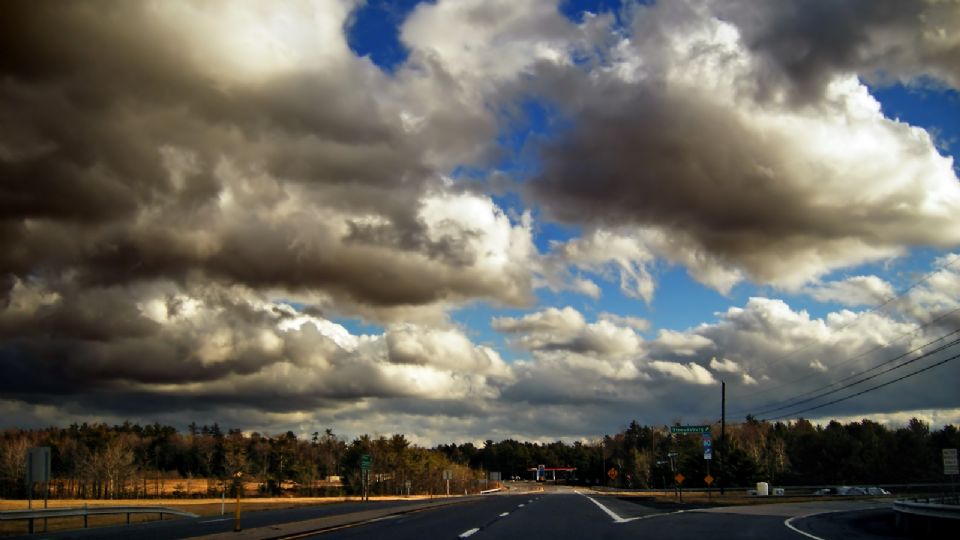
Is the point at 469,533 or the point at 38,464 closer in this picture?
the point at 469,533

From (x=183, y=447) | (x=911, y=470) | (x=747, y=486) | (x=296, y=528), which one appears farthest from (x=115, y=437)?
(x=911, y=470)

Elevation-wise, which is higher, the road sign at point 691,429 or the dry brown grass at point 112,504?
the road sign at point 691,429

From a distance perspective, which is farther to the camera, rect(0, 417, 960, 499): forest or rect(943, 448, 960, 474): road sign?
rect(0, 417, 960, 499): forest

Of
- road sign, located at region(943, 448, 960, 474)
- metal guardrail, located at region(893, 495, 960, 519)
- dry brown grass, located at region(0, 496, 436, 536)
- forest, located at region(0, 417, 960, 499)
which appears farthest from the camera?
forest, located at region(0, 417, 960, 499)

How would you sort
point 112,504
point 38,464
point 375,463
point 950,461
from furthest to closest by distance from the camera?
1. point 375,463
2. point 112,504
3. point 950,461
4. point 38,464

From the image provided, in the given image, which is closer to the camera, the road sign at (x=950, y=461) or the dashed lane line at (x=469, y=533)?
the dashed lane line at (x=469, y=533)

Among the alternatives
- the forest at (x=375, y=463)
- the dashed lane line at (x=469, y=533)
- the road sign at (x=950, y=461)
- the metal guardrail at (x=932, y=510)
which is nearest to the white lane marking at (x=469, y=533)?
the dashed lane line at (x=469, y=533)

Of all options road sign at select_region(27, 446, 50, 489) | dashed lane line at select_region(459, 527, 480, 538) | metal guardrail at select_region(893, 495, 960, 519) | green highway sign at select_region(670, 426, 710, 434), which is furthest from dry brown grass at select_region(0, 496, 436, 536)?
green highway sign at select_region(670, 426, 710, 434)

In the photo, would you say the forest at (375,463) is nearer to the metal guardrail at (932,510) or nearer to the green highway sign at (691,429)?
the green highway sign at (691,429)

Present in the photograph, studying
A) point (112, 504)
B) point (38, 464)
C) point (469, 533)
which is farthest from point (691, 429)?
point (112, 504)

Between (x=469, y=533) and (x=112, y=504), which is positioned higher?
(x=469, y=533)

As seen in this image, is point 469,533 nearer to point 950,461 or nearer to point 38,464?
point 38,464

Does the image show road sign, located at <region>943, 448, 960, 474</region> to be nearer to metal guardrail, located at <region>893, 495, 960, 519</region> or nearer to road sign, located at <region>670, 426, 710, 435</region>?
metal guardrail, located at <region>893, 495, 960, 519</region>

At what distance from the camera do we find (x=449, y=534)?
72.0ft
